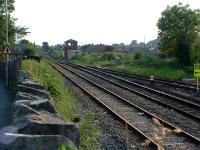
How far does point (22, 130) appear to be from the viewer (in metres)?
6.60

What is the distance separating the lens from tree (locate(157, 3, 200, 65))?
170 ft

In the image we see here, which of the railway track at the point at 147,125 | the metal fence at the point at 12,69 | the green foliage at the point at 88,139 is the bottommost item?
the railway track at the point at 147,125

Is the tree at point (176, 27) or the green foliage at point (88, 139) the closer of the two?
the green foliage at point (88, 139)

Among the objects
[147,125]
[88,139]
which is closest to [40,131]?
[88,139]

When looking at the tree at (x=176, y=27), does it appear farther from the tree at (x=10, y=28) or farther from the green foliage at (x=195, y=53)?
the tree at (x=10, y=28)

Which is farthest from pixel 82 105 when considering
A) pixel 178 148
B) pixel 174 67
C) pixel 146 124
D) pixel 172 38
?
pixel 172 38

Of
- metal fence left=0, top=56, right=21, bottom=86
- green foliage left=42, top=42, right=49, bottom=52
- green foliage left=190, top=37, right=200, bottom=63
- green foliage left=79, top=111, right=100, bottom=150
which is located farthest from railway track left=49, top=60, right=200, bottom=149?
green foliage left=42, top=42, right=49, bottom=52

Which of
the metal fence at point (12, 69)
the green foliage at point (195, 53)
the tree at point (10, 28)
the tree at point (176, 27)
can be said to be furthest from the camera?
the tree at point (176, 27)

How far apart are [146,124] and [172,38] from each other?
39.8 metres

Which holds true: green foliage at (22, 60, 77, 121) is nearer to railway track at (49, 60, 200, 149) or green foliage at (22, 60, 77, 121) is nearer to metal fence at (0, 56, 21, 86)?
metal fence at (0, 56, 21, 86)

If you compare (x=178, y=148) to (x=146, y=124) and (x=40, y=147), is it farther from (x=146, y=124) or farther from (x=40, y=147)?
(x=40, y=147)

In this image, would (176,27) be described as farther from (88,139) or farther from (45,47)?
(45,47)

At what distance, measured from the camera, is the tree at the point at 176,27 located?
51.8 metres

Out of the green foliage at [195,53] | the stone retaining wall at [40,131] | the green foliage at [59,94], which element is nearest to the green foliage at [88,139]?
the green foliage at [59,94]
